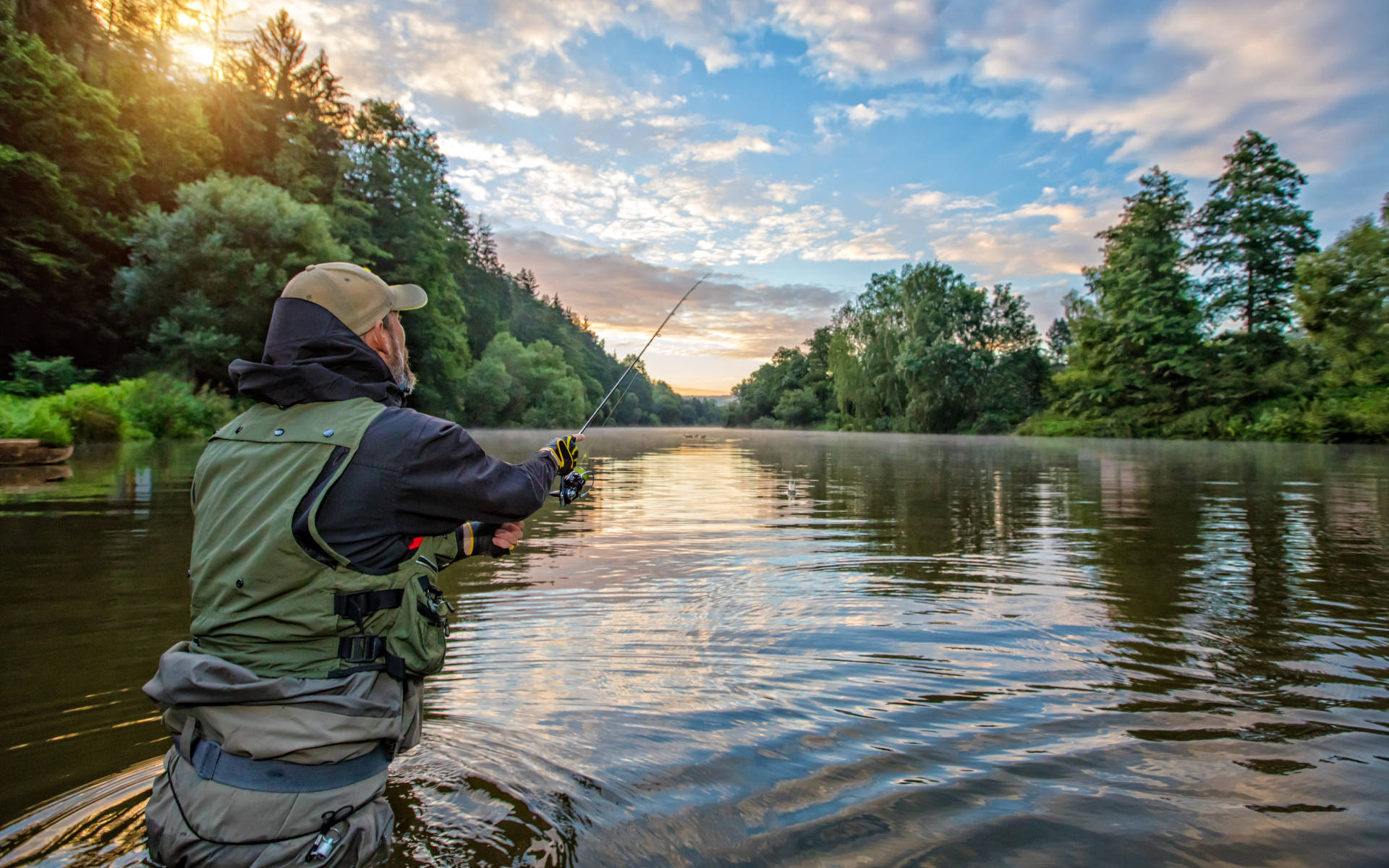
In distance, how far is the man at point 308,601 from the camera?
5.46ft

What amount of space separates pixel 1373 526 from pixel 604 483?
421 inches

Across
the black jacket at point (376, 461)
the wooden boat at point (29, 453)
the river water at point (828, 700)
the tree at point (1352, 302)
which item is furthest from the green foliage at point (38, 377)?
the tree at point (1352, 302)

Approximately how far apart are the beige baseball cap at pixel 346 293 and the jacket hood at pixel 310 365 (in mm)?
25

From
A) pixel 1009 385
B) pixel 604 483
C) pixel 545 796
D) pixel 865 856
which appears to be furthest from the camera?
pixel 1009 385

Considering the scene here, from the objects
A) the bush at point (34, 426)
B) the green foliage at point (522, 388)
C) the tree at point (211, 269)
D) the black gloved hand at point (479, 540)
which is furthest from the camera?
the green foliage at point (522, 388)

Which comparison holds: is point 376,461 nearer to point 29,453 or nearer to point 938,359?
point 29,453

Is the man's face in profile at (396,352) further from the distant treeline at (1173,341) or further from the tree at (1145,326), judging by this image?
the tree at (1145,326)

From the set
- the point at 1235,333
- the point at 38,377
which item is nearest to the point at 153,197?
the point at 38,377

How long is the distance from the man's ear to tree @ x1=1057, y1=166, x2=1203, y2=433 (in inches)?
1895

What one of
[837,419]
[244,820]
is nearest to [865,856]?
[244,820]

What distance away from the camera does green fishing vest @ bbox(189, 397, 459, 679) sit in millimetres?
1711

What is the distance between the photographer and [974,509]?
1005 cm

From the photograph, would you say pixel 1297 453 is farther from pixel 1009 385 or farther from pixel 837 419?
pixel 837 419

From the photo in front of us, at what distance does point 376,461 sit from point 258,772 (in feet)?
2.43
